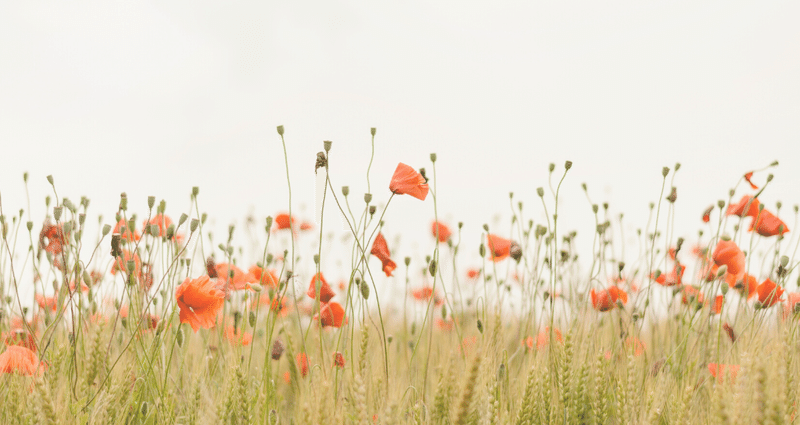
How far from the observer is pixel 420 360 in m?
3.16

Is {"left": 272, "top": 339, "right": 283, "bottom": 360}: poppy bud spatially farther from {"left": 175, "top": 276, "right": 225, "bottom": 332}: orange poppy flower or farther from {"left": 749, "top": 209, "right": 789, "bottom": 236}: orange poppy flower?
{"left": 749, "top": 209, "right": 789, "bottom": 236}: orange poppy flower

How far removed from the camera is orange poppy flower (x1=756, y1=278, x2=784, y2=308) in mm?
2414

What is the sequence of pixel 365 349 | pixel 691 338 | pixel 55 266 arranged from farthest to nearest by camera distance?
pixel 691 338
pixel 55 266
pixel 365 349

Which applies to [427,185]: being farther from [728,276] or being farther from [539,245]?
[728,276]

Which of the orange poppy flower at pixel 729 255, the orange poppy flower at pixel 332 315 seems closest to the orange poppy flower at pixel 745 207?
the orange poppy flower at pixel 729 255

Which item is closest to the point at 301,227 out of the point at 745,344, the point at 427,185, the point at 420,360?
the point at 420,360

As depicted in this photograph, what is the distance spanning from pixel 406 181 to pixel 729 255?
144 centimetres

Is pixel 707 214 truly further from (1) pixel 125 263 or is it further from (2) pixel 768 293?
(1) pixel 125 263

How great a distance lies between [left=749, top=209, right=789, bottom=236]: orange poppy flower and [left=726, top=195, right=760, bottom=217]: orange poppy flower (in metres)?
0.04

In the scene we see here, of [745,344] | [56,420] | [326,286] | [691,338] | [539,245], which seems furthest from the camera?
[691,338]

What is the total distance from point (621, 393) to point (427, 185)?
92 centimetres

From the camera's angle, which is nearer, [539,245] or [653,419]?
[653,419]

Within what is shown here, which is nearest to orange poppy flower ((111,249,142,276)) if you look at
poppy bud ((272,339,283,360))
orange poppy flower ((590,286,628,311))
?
poppy bud ((272,339,283,360))

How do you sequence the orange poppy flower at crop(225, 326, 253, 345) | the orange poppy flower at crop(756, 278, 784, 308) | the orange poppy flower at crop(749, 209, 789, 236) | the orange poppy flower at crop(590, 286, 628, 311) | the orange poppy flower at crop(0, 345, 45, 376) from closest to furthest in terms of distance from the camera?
the orange poppy flower at crop(0, 345, 45, 376) → the orange poppy flower at crop(225, 326, 253, 345) → the orange poppy flower at crop(756, 278, 784, 308) → the orange poppy flower at crop(590, 286, 628, 311) → the orange poppy flower at crop(749, 209, 789, 236)
